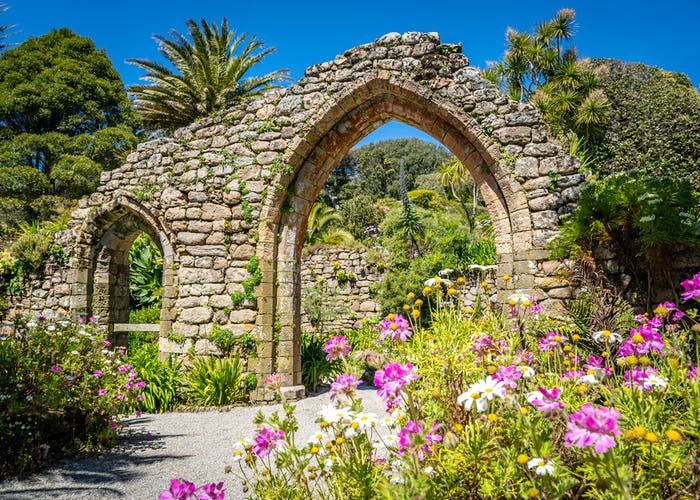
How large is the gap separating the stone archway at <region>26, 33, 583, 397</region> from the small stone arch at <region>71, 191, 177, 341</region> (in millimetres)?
46

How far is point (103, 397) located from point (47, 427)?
0.45 m

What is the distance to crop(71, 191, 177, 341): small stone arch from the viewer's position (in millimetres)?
6875

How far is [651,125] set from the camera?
1591cm

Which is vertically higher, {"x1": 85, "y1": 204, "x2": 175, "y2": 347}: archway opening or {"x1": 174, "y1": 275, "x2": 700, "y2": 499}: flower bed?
{"x1": 85, "y1": 204, "x2": 175, "y2": 347}: archway opening

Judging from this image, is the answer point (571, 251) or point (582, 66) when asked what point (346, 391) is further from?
point (582, 66)

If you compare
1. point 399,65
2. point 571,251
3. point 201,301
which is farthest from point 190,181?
point 571,251

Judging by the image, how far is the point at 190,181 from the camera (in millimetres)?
6785

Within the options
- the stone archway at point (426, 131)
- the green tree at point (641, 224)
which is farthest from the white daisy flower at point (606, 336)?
the stone archway at point (426, 131)

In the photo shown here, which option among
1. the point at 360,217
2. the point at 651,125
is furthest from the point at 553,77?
the point at 360,217

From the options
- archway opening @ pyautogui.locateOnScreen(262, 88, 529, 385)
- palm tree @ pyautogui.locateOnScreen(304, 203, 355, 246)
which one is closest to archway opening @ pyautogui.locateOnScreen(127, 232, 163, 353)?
palm tree @ pyautogui.locateOnScreen(304, 203, 355, 246)

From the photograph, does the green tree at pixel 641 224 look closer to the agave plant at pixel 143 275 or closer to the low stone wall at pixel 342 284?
the low stone wall at pixel 342 284

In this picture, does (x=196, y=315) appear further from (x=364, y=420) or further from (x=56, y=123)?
(x=56, y=123)

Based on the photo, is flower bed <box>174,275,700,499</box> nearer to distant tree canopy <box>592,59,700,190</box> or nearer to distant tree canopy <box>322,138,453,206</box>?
distant tree canopy <box>592,59,700,190</box>

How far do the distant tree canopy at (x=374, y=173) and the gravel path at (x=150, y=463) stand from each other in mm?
21096
